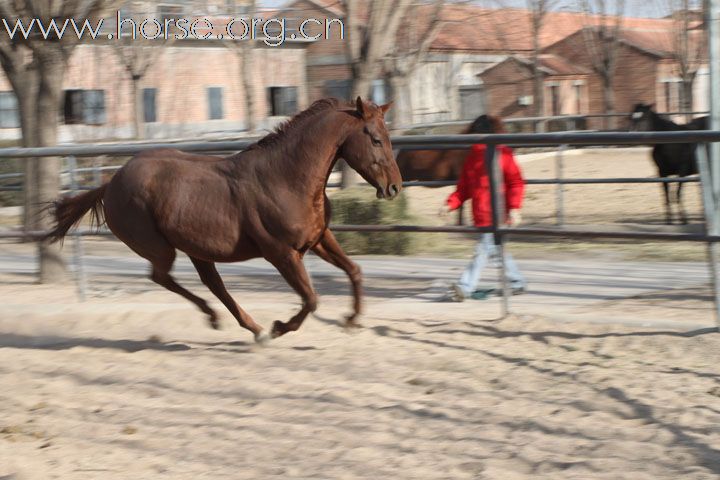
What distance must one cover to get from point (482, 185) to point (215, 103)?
3672 centimetres

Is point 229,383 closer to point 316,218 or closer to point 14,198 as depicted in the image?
point 316,218

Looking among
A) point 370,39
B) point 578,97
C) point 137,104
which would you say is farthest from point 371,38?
point 578,97

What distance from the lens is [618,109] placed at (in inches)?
1854

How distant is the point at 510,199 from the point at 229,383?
274 cm

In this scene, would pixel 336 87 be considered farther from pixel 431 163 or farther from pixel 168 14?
pixel 431 163

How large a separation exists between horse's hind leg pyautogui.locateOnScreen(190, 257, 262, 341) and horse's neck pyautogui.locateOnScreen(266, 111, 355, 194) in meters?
0.91

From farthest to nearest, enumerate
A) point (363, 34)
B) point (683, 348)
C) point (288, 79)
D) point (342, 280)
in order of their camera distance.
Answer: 1. point (288, 79)
2. point (363, 34)
3. point (342, 280)
4. point (683, 348)

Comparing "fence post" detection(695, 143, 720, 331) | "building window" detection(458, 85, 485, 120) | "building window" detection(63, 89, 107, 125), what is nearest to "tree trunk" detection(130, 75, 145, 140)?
"building window" detection(63, 89, 107, 125)

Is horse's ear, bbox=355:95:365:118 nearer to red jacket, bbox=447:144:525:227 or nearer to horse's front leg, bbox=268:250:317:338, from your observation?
horse's front leg, bbox=268:250:317:338

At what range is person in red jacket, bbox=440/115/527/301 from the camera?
298 inches

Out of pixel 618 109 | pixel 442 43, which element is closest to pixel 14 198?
pixel 442 43

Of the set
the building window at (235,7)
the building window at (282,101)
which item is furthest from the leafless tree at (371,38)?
the building window at (282,101)

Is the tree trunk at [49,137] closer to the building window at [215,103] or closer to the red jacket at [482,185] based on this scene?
the red jacket at [482,185]

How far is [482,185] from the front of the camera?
25.2 ft
